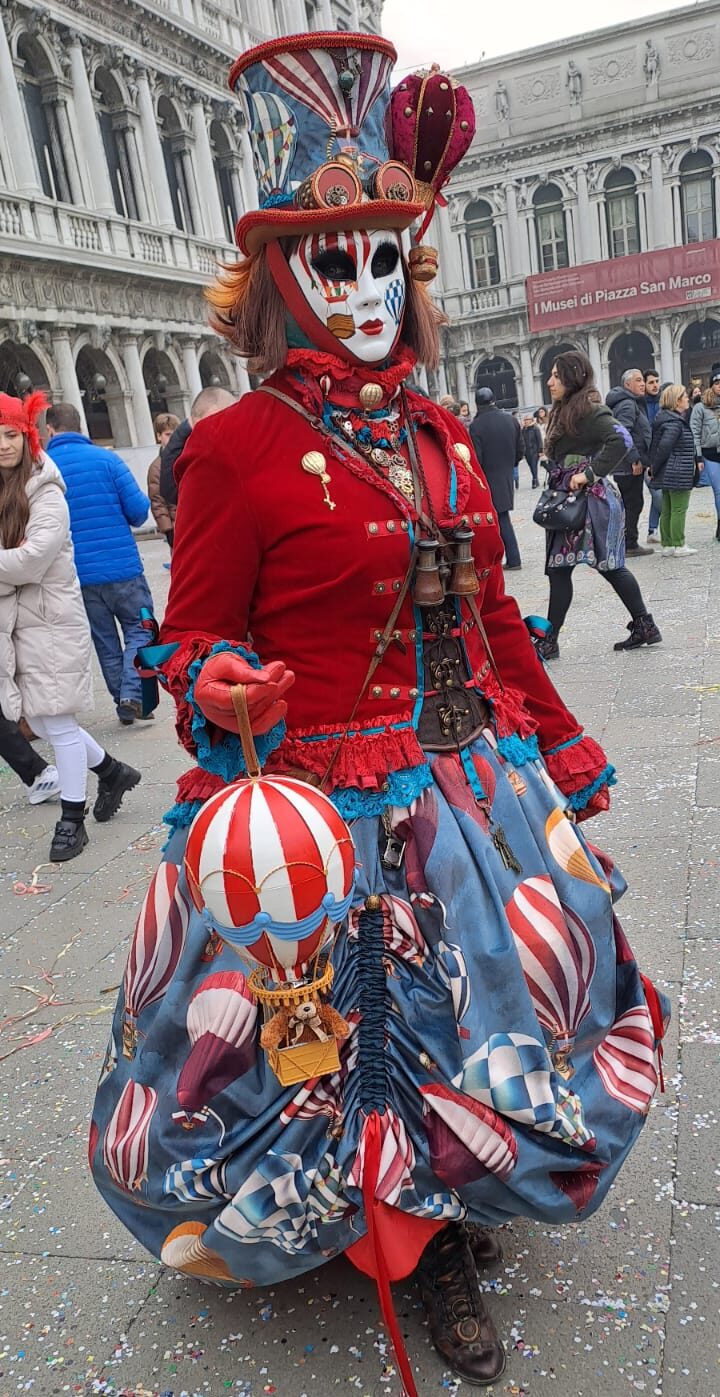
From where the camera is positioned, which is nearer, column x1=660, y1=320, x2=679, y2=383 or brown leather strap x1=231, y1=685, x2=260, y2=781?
brown leather strap x1=231, y1=685, x2=260, y2=781

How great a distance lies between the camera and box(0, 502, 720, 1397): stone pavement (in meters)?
1.75

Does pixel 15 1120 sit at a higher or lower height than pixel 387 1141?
lower

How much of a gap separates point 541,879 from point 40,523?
10.4 ft

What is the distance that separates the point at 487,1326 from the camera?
5.71 ft

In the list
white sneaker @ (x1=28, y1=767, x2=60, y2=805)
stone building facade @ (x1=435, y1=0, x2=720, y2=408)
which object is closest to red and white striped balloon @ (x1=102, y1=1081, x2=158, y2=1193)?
white sneaker @ (x1=28, y1=767, x2=60, y2=805)

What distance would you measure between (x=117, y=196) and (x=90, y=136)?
185 centimetres

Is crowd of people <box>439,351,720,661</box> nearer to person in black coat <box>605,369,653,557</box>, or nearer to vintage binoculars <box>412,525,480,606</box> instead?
person in black coat <box>605,369,653,557</box>

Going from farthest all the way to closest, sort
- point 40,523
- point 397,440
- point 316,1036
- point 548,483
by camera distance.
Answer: point 548,483, point 40,523, point 397,440, point 316,1036

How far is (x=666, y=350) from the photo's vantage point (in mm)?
42031

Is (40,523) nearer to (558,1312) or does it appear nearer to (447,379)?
(558,1312)

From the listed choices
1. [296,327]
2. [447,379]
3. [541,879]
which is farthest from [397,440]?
[447,379]

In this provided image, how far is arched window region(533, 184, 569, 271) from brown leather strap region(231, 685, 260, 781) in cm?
4721

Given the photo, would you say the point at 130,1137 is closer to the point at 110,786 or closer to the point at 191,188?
the point at 110,786

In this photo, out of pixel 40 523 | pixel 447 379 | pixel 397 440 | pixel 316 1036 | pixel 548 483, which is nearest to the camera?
pixel 316 1036
